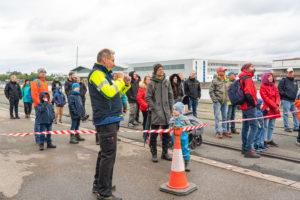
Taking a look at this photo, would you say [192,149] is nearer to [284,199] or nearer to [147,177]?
[147,177]

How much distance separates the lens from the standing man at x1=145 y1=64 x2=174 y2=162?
5.81 meters

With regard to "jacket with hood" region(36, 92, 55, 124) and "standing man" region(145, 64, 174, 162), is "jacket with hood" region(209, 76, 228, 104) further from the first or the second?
"jacket with hood" region(36, 92, 55, 124)

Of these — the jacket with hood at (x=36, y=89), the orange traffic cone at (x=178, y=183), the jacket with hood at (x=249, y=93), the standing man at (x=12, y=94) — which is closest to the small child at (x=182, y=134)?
the orange traffic cone at (x=178, y=183)

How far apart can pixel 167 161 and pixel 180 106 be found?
4.23ft

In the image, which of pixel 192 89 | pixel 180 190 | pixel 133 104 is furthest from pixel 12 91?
pixel 180 190

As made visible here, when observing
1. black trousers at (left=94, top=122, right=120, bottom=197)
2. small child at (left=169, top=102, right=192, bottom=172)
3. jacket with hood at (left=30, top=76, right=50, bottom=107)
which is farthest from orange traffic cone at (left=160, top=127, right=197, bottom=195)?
jacket with hood at (left=30, top=76, right=50, bottom=107)

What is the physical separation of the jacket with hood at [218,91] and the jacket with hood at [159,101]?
2.77 m

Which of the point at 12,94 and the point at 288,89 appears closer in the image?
the point at 288,89

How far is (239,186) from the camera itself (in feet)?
14.5

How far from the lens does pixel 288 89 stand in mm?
8961

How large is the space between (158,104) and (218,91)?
10.1 feet

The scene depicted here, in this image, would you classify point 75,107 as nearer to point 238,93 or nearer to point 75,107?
point 75,107

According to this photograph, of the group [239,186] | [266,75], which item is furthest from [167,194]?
[266,75]

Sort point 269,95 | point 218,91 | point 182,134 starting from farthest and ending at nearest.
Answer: point 218,91 → point 269,95 → point 182,134
